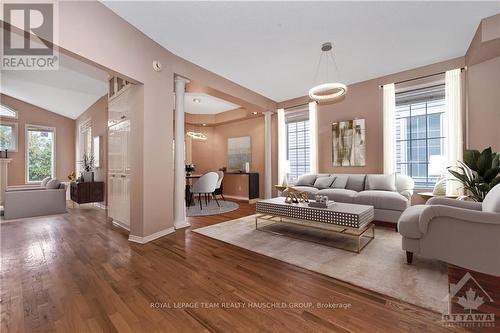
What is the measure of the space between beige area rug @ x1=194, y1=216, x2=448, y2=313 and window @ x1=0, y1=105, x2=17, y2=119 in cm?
850

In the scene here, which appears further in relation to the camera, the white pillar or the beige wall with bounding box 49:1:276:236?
the white pillar

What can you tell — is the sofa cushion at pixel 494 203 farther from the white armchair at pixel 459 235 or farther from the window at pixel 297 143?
the window at pixel 297 143

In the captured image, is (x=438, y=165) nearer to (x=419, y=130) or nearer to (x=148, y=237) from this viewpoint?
(x=419, y=130)

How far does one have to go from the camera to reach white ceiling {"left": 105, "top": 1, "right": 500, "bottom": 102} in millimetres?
2711

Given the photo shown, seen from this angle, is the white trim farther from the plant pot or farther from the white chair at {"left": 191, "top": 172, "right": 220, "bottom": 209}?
the plant pot

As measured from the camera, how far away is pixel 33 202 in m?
4.88

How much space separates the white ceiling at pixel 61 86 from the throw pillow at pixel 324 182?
5242mm

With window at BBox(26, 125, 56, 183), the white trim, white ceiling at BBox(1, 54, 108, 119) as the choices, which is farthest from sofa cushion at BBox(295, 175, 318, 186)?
window at BBox(26, 125, 56, 183)

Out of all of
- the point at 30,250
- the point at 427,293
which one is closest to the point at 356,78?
the point at 427,293

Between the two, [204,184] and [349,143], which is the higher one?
[349,143]

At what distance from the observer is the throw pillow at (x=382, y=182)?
4199 millimetres

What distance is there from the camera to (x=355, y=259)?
2.49m

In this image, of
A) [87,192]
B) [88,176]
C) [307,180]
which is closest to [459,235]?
[307,180]

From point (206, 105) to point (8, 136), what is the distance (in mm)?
6767
